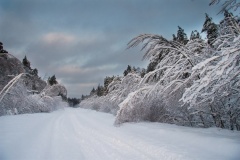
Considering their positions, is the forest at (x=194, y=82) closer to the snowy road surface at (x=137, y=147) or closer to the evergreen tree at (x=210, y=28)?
the evergreen tree at (x=210, y=28)

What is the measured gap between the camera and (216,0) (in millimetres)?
6441

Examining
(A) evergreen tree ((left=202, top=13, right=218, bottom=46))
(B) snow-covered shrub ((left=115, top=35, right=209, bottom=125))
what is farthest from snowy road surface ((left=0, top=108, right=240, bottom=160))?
(A) evergreen tree ((left=202, top=13, right=218, bottom=46))

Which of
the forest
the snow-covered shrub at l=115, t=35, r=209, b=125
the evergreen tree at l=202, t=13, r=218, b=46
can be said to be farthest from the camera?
the evergreen tree at l=202, t=13, r=218, b=46

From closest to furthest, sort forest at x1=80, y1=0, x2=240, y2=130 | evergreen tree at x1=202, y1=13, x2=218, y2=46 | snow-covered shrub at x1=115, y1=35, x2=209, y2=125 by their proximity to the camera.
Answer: forest at x1=80, y1=0, x2=240, y2=130, snow-covered shrub at x1=115, y1=35, x2=209, y2=125, evergreen tree at x1=202, y1=13, x2=218, y2=46

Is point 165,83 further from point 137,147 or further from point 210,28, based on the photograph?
point 210,28

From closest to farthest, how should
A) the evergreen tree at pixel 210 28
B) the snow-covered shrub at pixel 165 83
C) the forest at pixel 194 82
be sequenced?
1. the forest at pixel 194 82
2. the snow-covered shrub at pixel 165 83
3. the evergreen tree at pixel 210 28

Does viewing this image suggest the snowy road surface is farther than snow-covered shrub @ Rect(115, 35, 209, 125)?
No

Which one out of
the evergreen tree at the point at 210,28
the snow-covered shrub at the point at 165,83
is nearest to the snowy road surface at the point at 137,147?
the snow-covered shrub at the point at 165,83

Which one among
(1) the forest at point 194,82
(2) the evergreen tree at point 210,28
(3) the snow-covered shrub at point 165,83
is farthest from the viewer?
(2) the evergreen tree at point 210,28

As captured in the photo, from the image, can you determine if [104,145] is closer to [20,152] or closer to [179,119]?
[20,152]

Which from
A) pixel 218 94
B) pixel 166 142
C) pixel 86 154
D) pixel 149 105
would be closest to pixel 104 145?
pixel 86 154

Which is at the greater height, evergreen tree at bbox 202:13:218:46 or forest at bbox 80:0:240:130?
evergreen tree at bbox 202:13:218:46

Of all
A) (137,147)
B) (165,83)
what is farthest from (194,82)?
(165,83)

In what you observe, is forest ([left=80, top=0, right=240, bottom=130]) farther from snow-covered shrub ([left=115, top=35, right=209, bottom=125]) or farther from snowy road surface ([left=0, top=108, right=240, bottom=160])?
snowy road surface ([left=0, top=108, right=240, bottom=160])
